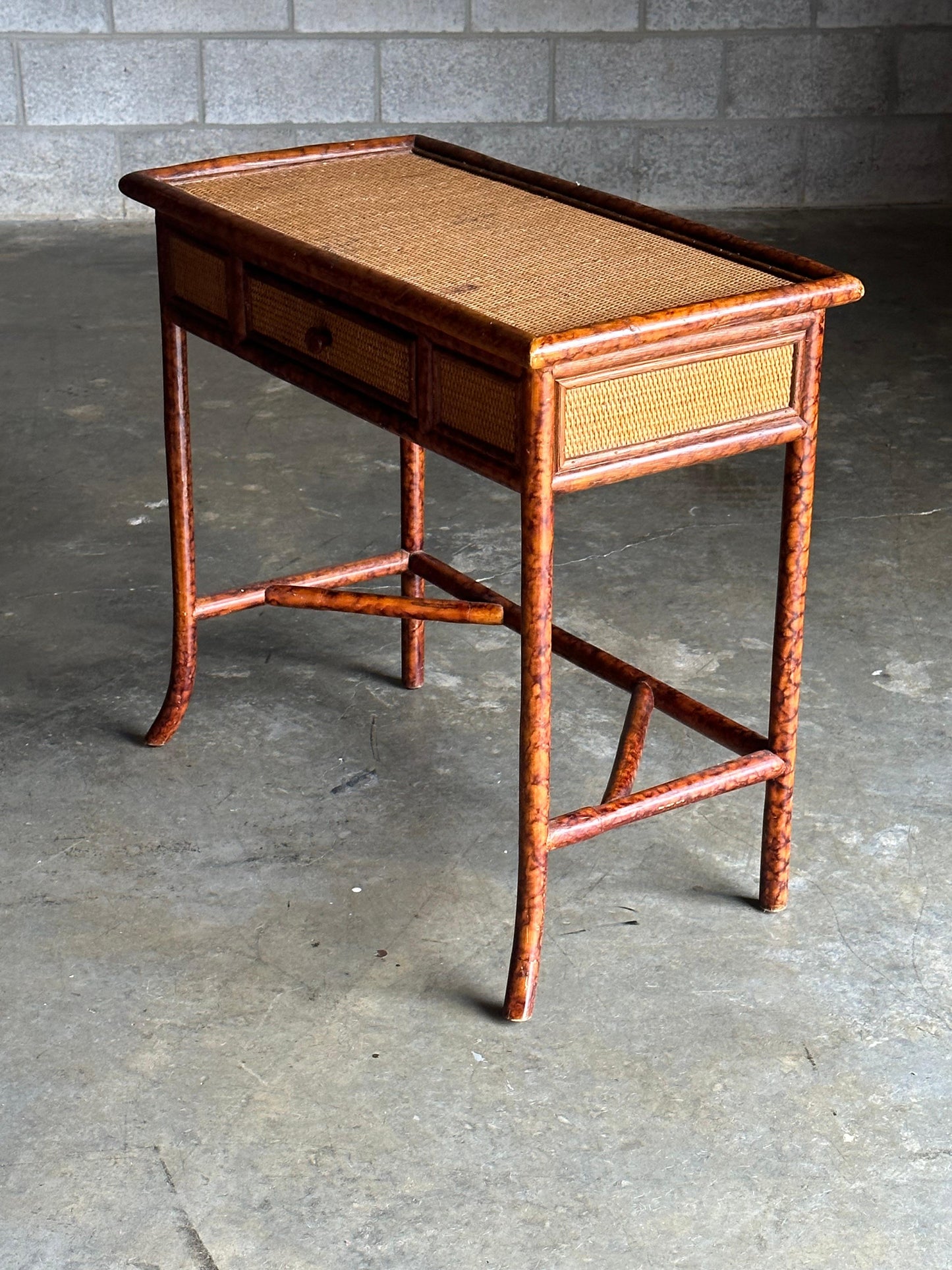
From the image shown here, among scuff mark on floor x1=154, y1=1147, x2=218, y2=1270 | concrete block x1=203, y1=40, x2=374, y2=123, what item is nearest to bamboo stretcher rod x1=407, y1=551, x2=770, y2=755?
scuff mark on floor x1=154, y1=1147, x2=218, y2=1270

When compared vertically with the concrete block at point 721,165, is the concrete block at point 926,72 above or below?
above

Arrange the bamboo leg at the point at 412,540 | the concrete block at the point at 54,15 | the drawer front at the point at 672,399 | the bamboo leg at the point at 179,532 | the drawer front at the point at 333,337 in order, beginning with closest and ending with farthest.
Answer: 1. the drawer front at the point at 672,399
2. the drawer front at the point at 333,337
3. the bamboo leg at the point at 179,532
4. the bamboo leg at the point at 412,540
5. the concrete block at the point at 54,15

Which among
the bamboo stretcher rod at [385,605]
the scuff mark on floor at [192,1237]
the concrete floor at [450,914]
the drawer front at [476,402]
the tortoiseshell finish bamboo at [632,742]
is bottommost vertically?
the scuff mark on floor at [192,1237]

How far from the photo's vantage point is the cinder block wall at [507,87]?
5.48 metres

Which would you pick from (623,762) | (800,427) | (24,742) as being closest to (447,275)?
(800,427)

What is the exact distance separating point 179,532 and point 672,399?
1.01 meters

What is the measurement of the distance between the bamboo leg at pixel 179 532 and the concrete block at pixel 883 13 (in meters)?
3.88

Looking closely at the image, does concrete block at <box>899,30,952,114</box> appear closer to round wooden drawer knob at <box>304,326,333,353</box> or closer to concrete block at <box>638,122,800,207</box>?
concrete block at <box>638,122,800,207</box>

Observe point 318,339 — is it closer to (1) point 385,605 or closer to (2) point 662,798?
(1) point 385,605

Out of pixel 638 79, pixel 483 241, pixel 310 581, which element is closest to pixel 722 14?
pixel 638 79

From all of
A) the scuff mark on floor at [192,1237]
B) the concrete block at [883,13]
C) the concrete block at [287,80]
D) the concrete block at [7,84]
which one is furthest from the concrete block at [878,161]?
the scuff mark on floor at [192,1237]

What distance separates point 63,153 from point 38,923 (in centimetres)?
397

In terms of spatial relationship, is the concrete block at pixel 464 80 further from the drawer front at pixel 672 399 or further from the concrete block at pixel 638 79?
the drawer front at pixel 672 399

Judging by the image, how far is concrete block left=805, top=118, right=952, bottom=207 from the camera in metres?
5.84
